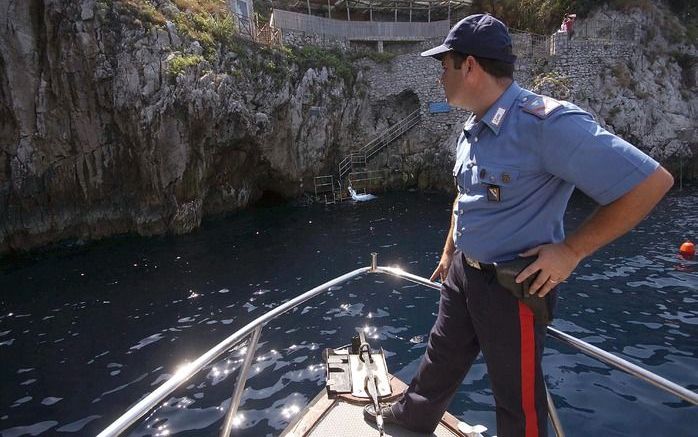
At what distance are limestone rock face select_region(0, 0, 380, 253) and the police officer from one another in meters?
15.8

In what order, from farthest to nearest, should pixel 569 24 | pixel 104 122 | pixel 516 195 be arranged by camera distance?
pixel 569 24 < pixel 104 122 < pixel 516 195

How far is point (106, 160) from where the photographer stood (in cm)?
1620

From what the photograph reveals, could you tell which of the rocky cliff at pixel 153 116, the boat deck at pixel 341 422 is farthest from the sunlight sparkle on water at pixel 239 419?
the rocky cliff at pixel 153 116

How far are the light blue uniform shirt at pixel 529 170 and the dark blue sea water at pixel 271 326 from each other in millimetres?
4046

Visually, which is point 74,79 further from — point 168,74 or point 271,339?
point 271,339

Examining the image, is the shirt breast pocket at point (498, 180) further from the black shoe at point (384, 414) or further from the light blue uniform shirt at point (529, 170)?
the black shoe at point (384, 414)

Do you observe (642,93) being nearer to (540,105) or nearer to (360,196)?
(360,196)

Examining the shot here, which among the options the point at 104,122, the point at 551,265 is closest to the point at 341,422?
the point at 551,265

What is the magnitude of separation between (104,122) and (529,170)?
58.2ft

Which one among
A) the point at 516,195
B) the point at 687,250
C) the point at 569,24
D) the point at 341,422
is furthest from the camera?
the point at 569,24

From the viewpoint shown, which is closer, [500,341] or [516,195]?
[516,195]

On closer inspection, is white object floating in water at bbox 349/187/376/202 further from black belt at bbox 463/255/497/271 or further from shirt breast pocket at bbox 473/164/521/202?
shirt breast pocket at bbox 473/164/521/202

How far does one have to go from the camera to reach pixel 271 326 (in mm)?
8438

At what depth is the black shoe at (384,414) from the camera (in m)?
3.18
